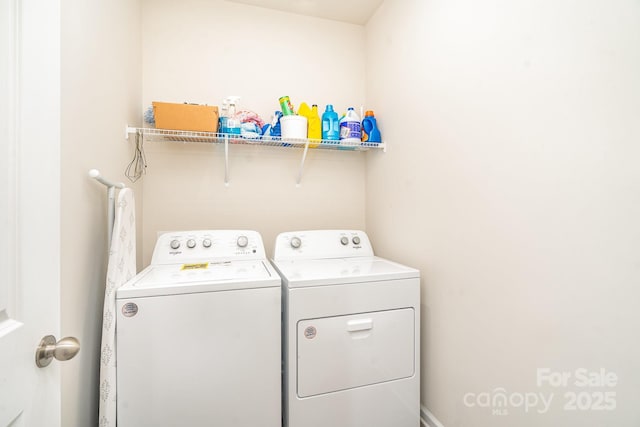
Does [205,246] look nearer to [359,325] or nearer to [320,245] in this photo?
[320,245]

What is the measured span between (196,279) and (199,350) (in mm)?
294

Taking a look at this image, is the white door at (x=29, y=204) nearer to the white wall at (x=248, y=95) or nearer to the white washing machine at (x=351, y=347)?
the white washing machine at (x=351, y=347)

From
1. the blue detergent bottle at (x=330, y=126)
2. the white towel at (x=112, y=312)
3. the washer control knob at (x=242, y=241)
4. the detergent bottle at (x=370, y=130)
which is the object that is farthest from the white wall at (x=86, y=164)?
the detergent bottle at (x=370, y=130)

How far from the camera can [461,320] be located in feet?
4.42

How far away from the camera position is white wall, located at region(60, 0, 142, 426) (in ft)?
3.28

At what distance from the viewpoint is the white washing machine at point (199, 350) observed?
1.14m

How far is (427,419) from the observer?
1.55 meters

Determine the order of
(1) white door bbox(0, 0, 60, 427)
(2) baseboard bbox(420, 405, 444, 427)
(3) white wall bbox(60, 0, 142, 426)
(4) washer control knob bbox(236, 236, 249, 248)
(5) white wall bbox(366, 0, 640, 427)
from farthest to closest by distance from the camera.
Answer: (4) washer control knob bbox(236, 236, 249, 248), (2) baseboard bbox(420, 405, 444, 427), (3) white wall bbox(60, 0, 142, 426), (5) white wall bbox(366, 0, 640, 427), (1) white door bbox(0, 0, 60, 427)

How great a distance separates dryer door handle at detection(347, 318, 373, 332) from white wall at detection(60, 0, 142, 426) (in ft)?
3.55

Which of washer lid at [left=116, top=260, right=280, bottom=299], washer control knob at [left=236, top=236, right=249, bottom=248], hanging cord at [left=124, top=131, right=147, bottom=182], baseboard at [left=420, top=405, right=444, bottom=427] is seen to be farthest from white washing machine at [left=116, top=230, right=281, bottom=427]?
baseboard at [left=420, top=405, right=444, bottom=427]

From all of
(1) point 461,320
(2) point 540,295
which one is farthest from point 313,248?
(2) point 540,295

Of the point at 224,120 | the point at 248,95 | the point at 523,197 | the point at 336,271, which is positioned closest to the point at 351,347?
the point at 336,271

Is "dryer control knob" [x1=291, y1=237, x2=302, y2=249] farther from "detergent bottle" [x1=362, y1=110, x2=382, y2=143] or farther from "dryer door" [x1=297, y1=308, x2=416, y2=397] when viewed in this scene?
"detergent bottle" [x1=362, y1=110, x2=382, y2=143]

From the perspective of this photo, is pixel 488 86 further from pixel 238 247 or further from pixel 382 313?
pixel 238 247
